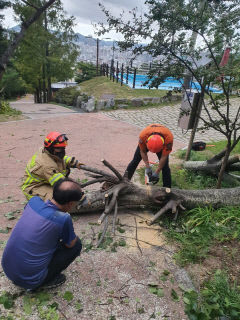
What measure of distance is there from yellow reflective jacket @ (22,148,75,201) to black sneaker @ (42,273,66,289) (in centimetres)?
106

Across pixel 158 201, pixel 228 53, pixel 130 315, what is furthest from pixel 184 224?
pixel 228 53

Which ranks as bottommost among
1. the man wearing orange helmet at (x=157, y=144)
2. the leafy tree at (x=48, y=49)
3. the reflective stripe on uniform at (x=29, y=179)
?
the reflective stripe on uniform at (x=29, y=179)

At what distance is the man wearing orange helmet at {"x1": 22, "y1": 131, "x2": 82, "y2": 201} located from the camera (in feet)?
10.7

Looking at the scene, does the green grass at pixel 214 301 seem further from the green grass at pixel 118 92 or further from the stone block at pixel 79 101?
the stone block at pixel 79 101

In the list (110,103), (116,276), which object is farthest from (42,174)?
(110,103)

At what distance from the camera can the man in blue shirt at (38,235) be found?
2.05 metres

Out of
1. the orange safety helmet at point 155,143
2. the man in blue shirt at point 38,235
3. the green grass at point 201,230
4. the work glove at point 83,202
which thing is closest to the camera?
the man in blue shirt at point 38,235

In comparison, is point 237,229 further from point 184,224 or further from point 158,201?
point 158,201

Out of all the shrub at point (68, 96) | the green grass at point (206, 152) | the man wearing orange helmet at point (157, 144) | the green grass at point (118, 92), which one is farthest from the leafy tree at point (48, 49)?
the man wearing orange helmet at point (157, 144)

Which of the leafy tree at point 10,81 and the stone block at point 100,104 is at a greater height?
the leafy tree at point 10,81

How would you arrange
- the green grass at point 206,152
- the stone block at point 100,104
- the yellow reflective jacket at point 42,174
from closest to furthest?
the yellow reflective jacket at point 42,174 → the green grass at point 206,152 → the stone block at point 100,104

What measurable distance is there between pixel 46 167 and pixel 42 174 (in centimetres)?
13

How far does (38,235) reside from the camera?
204 cm

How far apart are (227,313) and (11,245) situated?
6.86ft
